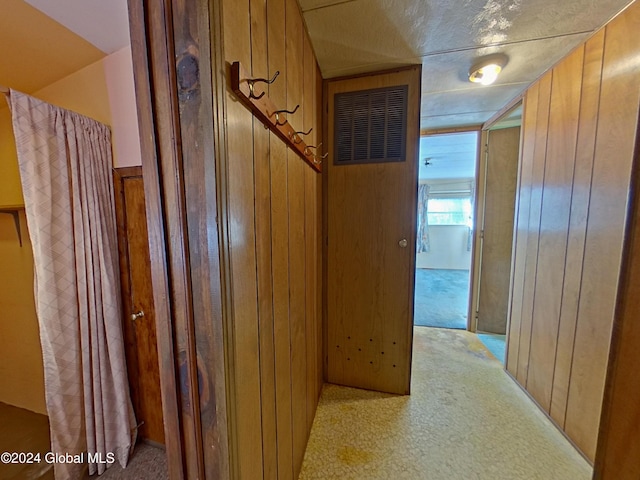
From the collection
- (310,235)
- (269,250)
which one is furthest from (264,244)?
(310,235)

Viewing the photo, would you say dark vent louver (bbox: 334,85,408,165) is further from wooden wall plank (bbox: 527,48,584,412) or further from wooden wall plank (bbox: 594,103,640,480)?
wooden wall plank (bbox: 594,103,640,480)

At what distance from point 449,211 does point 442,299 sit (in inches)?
123

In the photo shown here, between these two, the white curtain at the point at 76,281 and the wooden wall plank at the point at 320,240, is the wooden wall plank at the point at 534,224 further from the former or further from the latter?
the white curtain at the point at 76,281

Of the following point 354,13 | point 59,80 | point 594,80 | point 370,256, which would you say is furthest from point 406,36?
point 59,80

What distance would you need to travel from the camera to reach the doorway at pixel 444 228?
401 centimetres

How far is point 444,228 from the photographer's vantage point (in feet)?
21.2

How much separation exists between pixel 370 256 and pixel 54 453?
2198 mm

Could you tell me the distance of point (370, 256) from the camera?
188 centimetres

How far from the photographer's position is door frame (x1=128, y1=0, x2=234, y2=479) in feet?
1.78


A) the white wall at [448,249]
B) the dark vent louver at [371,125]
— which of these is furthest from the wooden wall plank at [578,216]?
the white wall at [448,249]

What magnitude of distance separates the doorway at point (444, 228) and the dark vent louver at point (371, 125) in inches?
88.6

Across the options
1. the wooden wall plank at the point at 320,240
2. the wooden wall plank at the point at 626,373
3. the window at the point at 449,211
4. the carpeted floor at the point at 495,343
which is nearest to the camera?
the wooden wall plank at the point at 626,373

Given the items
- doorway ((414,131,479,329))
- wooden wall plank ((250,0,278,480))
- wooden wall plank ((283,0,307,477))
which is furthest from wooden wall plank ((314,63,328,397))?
doorway ((414,131,479,329))

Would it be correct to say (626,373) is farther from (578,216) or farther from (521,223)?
(521,223)
